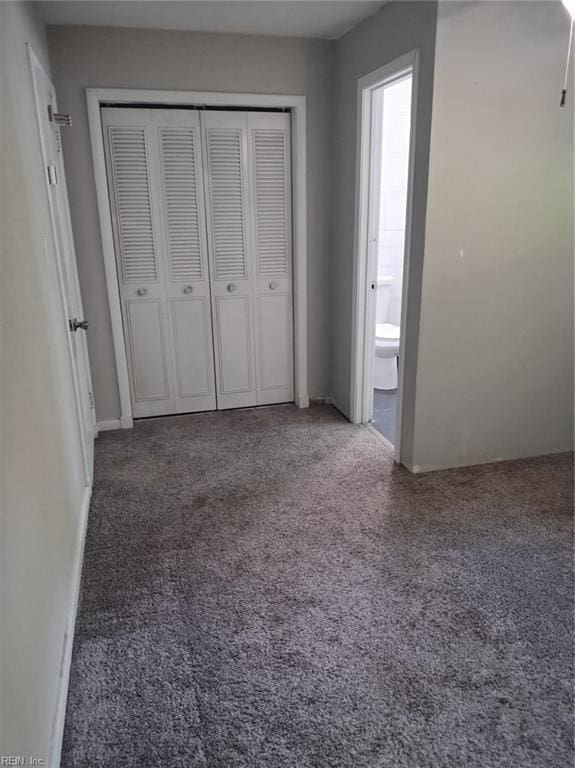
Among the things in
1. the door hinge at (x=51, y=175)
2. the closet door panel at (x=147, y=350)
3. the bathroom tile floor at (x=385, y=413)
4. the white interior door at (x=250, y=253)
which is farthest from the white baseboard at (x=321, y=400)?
the door hinge at (x=51, y=175)

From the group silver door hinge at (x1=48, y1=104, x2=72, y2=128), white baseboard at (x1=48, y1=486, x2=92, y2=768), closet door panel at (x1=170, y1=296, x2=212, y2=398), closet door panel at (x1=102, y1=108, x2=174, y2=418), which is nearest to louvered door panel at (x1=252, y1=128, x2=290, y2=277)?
closet door panel at (x1=170, y1=296, x2=212, y2=398)

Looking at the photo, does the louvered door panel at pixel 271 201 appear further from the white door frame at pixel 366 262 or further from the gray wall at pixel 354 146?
the white door frame at pixel 366 262

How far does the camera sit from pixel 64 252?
2.78 m

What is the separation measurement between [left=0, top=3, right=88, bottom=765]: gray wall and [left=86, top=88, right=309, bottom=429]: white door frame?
2.71ft

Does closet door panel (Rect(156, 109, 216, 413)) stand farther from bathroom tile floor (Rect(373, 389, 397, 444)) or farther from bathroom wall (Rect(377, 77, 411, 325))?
bathroom wall (Rect(377, 77, 411, 325))

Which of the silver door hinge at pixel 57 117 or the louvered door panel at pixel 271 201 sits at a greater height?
the silver door hinge at pixel 57 117

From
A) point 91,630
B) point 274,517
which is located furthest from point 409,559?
point 91,630

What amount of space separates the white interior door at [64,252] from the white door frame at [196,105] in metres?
0.20

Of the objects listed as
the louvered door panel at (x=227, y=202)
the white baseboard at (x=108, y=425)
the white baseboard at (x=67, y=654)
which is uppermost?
the louvered door panel at (x=227, y=202)

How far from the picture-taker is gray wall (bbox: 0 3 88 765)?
120cm

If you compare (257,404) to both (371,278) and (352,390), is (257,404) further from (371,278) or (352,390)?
(371,278)

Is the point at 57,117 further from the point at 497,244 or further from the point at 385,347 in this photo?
the point at 385,347

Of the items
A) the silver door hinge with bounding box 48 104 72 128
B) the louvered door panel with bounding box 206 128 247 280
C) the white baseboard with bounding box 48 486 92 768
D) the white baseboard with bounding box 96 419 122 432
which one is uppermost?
the silver door hinge with bounding box 48 104 72 128

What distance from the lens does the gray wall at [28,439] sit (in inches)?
47.3
